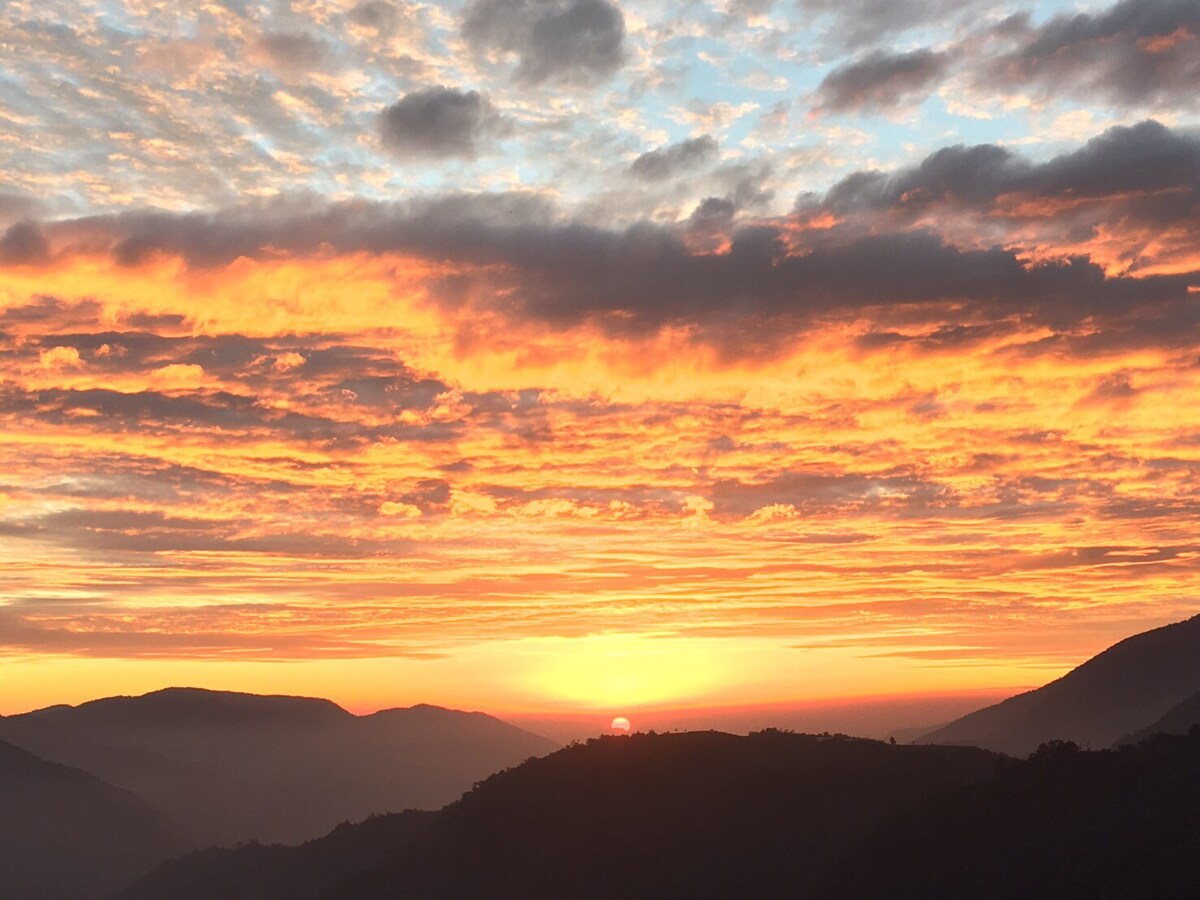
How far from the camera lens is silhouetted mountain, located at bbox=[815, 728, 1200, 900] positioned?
39.3 meters

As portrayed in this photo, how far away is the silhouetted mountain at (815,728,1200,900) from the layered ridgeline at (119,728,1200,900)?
10cm

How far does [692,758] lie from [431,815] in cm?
4124

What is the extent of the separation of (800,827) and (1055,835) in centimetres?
2192

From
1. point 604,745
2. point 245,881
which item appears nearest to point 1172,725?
point 604,745

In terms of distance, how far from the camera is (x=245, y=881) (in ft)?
438

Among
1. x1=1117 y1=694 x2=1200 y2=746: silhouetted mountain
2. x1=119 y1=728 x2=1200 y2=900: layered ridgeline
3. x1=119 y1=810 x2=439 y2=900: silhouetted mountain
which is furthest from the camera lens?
x1=1117 y1=694 x2=1200 y2=746: silhouetted mountain

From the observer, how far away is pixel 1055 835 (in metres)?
45.6

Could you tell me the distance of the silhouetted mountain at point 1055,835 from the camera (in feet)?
129

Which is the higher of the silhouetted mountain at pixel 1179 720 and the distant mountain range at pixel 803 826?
the silhouetted mountain at pixel 1179 720

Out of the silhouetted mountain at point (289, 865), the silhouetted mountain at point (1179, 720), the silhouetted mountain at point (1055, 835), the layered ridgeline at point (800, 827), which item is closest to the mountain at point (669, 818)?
the layered ridgeline at point (800, 827)

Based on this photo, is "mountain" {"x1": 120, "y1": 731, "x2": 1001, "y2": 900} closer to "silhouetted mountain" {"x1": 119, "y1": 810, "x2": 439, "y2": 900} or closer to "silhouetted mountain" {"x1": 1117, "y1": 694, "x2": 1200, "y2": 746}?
"silhouetted mountain" {"x1": 119, "y1": 810, "x2": 439, "y2": 900}

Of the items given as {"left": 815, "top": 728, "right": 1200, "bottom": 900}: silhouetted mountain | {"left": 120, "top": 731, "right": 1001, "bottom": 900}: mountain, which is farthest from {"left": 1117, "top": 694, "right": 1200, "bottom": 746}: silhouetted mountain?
{"left": 815, "top": 728, "right": 1200, "bottom": 900}: silhouetted mountain

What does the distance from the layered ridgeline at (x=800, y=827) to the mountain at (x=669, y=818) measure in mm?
141

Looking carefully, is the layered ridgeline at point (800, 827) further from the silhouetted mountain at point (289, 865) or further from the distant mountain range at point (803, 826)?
the silhouetted mountain at point (289, 865)
